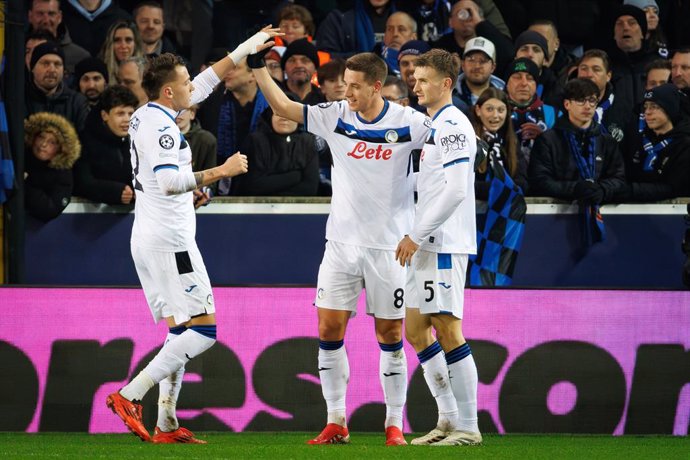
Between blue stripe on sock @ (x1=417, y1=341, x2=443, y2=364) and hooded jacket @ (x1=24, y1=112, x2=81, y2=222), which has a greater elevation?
hooded jacket @ (x1=24, y1=112, x2=81, y2=222)

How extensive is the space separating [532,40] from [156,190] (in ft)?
16.9

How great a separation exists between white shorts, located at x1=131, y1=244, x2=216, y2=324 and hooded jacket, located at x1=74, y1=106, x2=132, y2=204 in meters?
2.34

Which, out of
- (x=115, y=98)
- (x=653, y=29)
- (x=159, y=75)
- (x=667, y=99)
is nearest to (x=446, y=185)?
(x=159, y=75)

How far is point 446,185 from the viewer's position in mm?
7102

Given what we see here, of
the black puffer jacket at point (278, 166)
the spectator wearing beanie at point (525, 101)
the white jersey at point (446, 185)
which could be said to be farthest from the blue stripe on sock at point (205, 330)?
the spectator wearing beanie at point (525, 101)

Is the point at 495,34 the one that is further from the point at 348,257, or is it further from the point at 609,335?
the point at 348,257

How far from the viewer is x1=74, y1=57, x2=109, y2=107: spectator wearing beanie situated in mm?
10602

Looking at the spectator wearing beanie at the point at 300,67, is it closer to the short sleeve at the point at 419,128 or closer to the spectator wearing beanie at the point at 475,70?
the spectator wearing beanie at the point at 475,70

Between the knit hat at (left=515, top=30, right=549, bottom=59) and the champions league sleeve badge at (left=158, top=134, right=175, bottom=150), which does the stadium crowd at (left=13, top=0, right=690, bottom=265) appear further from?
the champions league sleeve badge at (left=158, top=134, right=175, bottom=150)

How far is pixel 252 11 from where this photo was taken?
12.3 m

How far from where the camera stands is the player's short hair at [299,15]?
38.3ft

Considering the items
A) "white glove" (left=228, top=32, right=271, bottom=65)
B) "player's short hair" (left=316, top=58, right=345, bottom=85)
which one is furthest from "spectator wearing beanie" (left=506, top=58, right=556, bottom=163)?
"white glove" (left=228, top=32, right=271, bottom=65)

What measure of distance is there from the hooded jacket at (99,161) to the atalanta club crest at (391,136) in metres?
3.06

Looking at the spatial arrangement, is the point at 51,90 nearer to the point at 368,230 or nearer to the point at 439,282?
the point at 368,230
